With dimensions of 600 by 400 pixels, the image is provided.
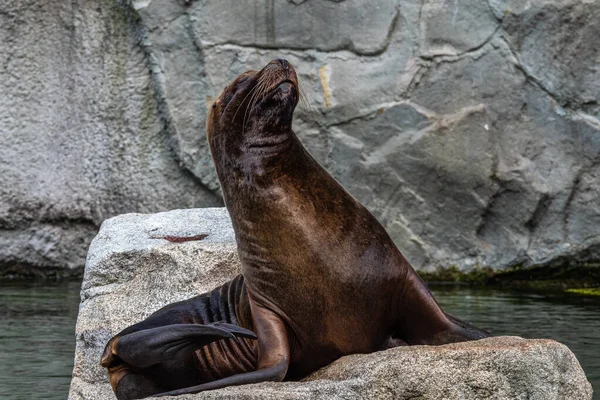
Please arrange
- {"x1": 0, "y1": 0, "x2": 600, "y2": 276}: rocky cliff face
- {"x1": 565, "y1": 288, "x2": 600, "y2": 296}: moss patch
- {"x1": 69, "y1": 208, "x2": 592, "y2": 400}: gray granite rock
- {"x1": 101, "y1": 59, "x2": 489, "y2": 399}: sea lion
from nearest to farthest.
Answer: {"x1": 69, "y1": 208, "x2": 592, "y2": 400}: gray granite rock → {"x1": 101, "y1": 59, "x2": 489, "y2": 399}: sea lion → {"x1": 565, "y1": 288, "x2": 600, "y2": 296}: moss patch → {"x1": 0, "y1": 0, "x2": 600, "y2": 276}: rocky cliff face

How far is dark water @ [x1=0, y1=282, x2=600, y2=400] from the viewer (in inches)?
275

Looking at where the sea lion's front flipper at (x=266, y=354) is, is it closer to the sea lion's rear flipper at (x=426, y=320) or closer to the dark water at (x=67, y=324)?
the sea lion's rear flipper at (x=426, y=320)

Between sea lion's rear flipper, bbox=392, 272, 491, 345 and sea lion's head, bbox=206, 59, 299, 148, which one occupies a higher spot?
sea lion's head, bbox=206, 59, 299, 148

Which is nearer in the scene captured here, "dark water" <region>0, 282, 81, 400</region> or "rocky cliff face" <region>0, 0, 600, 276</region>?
"dark water" <region>0, 282, 81, 400</region>

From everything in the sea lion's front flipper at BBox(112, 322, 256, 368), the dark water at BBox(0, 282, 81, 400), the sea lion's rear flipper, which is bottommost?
the dark water at BBox(0, 282, 81, 400)

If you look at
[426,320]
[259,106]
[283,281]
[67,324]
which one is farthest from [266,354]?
[67,324]

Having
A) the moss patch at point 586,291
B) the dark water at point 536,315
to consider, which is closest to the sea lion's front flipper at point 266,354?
the dark water at point 536,315

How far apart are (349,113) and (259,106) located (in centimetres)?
645

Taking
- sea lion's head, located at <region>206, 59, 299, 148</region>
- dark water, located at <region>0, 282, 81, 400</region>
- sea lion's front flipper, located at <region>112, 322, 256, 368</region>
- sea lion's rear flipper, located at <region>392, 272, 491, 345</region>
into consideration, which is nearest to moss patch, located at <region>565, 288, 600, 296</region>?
dark water, located at <region>0, 282, 81, 400</region>

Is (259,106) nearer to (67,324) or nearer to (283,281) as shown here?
(283,281)

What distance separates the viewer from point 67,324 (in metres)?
9.01

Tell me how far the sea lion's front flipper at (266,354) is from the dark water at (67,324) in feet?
6.51

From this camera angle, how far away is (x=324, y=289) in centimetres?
489

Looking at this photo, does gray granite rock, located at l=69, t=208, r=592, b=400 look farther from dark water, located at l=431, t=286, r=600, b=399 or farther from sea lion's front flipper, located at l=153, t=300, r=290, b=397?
dark water, located at l=431, t=286, r=600, b=399
